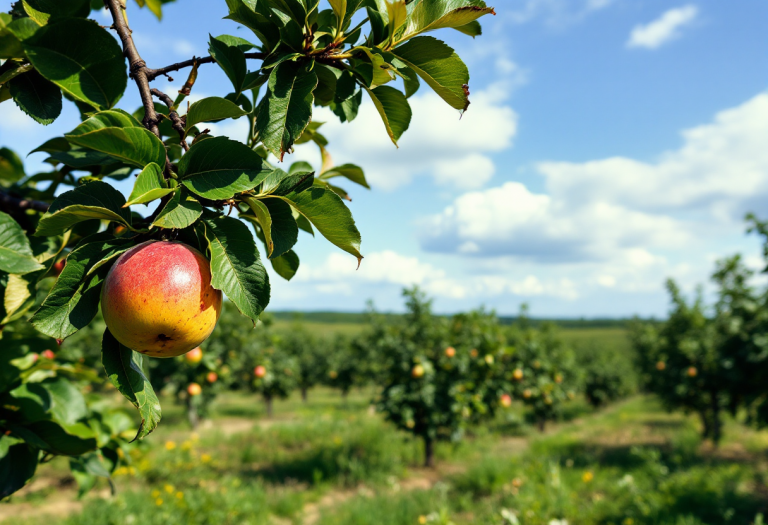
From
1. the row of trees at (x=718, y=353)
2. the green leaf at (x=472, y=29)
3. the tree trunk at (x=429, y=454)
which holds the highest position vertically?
the green leaf at (x=472, y=29)

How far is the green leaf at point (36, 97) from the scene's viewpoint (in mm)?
938

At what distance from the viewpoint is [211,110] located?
2.79 ft

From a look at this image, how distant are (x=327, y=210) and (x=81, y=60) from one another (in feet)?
1.74

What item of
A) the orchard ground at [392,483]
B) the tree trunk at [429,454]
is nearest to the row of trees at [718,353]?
the orchard ground at [392,483]

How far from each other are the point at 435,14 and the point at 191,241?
666mm

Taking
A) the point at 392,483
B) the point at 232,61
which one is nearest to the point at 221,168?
the point at 232,61

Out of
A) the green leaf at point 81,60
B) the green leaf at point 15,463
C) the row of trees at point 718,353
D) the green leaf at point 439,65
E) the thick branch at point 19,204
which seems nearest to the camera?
the green leaf at point 81,60

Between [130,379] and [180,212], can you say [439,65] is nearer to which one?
[180,212]

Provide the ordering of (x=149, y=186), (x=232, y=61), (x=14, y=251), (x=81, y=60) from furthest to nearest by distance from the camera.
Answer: (x=14, y=251)
(x=232, y=61)
(x=81, y=60)
(x=149, y=186)

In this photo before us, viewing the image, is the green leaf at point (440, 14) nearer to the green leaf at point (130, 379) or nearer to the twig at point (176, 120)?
the twig at point (176, 120)

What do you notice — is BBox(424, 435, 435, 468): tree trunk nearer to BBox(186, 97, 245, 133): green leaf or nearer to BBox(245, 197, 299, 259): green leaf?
BBox(245, 197, 299, 259): green leaf

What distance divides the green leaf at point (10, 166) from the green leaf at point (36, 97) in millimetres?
819

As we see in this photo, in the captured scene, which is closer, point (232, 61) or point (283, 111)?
point (283, 111)

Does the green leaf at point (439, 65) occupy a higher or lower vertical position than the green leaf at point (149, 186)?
higher
